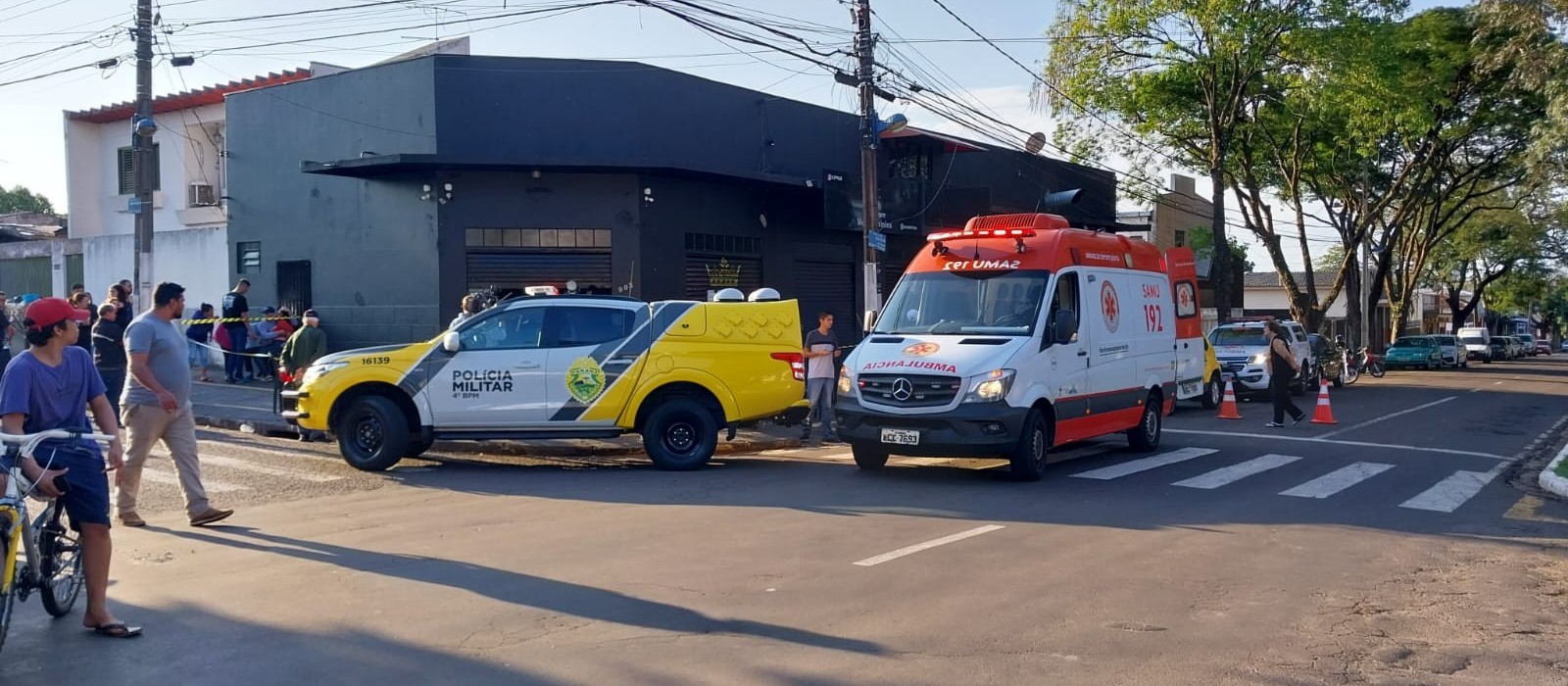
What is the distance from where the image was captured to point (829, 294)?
25.7 m

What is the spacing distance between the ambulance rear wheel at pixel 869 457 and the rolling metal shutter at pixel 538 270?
868cm

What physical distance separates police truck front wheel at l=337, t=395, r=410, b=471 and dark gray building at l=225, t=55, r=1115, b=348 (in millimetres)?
7139

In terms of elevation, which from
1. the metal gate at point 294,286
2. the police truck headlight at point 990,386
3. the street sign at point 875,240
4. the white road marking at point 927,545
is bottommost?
the white road marking at point 927,545

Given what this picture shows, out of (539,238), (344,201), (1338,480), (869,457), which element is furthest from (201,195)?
(1338,480)

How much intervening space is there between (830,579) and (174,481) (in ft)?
25.4

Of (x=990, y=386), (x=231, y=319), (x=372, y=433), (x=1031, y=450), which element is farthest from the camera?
(x=231, y=319)

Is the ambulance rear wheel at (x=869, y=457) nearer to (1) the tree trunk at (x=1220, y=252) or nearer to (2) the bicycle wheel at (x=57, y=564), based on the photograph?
(2) the bicycle wheel at (x=57, y=564)

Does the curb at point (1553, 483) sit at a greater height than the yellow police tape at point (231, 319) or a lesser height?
lesser

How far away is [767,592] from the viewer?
24.5ft

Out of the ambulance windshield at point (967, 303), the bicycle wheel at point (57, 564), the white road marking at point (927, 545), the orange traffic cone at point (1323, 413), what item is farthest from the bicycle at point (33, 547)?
the orange traffic cone at point (1323, 413)

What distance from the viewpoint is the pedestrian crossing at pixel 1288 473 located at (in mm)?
12000

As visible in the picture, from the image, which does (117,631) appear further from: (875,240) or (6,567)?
(875,240)

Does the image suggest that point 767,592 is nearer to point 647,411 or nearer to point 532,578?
point 532,578

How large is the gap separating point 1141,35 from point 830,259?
12198mm
